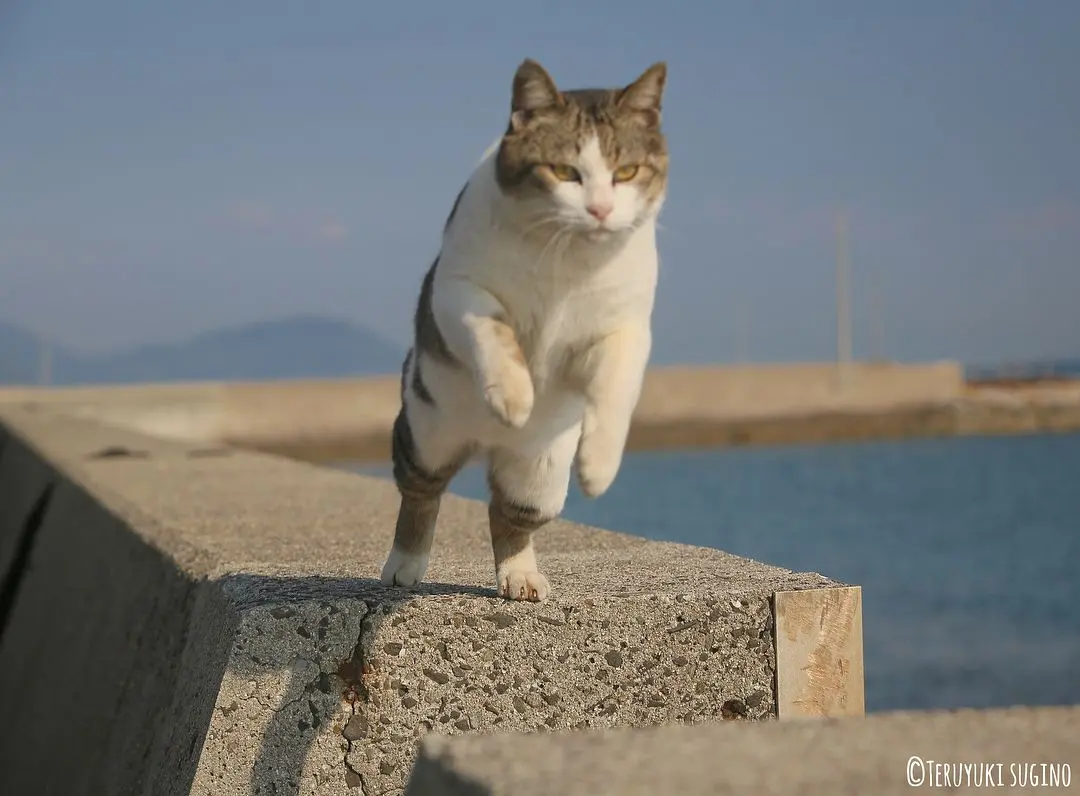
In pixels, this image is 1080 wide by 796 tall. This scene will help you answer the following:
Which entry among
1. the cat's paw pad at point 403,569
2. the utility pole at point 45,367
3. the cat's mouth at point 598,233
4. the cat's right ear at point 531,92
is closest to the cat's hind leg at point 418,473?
the cat's paw pad at point 403,569

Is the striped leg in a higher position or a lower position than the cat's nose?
lower

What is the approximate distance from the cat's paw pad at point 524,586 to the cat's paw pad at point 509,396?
1.69 feet

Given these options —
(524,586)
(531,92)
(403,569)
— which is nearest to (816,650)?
(524,586)

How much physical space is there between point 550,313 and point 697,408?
104 ft

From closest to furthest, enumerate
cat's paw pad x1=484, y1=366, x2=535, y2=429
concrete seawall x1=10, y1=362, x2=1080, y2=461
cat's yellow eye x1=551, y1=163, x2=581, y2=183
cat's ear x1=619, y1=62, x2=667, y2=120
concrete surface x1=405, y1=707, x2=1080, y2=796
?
concrete surface x1=405, y1=707, x2=1080, y2=796 → cat's paw pad x1=484, y1=366, x2=535, y2=429 → cat's yellow eye x1=551, y1=163, x2=581, y2=183 → cat's ear x1=619, y1=62, x2=667, y2=120 → concrete seawall x1=10, y1=362, x2=1080, y2=461

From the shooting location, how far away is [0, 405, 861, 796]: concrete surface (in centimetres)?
292

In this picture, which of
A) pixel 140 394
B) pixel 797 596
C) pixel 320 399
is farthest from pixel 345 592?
pixel 320 399

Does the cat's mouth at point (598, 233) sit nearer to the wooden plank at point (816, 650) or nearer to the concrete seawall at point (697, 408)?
the wooden plank at point (816, 650)

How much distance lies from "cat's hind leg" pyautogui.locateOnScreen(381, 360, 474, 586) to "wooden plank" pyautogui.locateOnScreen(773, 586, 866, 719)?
855mm

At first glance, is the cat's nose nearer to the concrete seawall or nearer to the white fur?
the white fur

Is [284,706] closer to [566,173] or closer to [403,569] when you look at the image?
[403,569]

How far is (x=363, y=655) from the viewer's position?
297 centimetres

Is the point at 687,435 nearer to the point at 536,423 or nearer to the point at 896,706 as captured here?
the point at 896,706

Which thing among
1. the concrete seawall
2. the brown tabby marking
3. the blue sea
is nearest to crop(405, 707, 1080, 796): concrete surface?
the brown tabby marking
